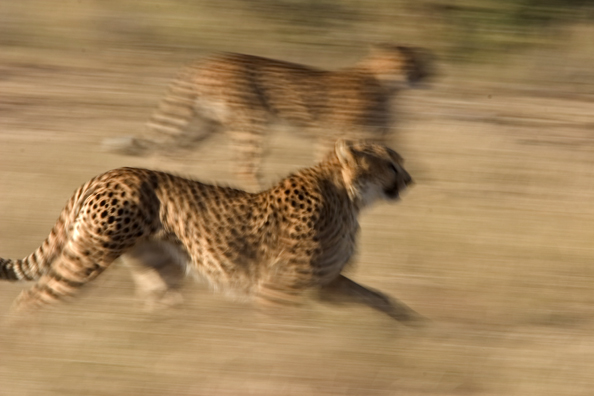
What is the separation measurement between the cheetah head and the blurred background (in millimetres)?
521

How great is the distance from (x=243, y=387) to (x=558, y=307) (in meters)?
1.64

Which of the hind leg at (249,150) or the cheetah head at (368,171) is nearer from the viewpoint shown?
the cheetah head at (368,171)

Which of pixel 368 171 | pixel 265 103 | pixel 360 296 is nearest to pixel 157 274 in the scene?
pixel 360 296

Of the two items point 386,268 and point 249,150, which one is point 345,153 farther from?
point 249,150

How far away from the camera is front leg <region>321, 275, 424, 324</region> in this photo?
4.64 metres

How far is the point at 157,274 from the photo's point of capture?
4625mm

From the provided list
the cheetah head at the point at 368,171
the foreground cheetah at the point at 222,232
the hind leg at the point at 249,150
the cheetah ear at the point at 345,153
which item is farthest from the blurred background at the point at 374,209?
the cheetah ear at the point at 345,153

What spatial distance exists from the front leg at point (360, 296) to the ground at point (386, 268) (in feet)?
0.17

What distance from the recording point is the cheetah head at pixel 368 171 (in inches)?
180

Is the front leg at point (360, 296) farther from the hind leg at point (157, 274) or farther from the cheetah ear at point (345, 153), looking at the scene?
the hind leg at point (157, 274)

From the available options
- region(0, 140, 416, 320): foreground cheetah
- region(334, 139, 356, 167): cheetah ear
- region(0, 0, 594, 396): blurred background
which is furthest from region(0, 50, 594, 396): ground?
region(334, 139, 356, 167): cheetah ear

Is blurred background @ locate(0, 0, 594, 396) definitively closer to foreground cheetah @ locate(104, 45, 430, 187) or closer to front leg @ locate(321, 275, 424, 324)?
front leg @ locate(321, 275, 424, 324)

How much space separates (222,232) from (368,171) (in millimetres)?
681

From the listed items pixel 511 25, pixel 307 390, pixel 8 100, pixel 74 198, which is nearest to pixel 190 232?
pixel 74 198
